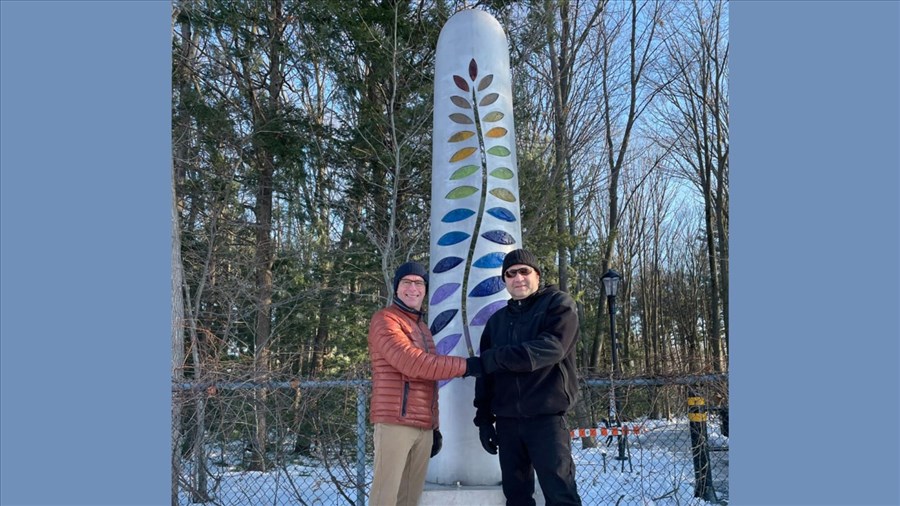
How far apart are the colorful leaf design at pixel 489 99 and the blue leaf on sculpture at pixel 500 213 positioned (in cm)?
73

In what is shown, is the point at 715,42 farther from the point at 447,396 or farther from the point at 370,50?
the point at 447,396

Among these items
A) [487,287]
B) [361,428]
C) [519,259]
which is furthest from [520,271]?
[361,428]

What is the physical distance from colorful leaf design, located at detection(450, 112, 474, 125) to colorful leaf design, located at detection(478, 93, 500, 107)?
128 millimetres

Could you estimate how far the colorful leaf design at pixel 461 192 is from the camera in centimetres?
439

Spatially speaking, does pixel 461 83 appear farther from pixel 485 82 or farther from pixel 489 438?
pixel 489 438

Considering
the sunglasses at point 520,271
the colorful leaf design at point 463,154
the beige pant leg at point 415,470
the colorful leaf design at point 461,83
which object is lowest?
the beige pant leg at point 415,470

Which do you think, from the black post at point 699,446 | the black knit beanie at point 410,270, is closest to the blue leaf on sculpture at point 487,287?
the black knit beanie at point 410,270

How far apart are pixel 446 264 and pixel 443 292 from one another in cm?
18

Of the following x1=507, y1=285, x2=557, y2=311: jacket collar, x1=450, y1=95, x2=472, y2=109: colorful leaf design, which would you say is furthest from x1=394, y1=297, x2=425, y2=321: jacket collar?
x1=450, y1=95, x2=472, y2=109: colorful leaf design

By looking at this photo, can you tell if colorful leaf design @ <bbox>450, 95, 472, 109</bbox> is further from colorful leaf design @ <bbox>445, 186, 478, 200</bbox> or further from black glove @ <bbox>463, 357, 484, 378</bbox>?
black glove @ <bbox>463, 357, 484, 378</bbox>

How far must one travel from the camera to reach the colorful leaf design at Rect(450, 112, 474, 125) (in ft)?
14.8

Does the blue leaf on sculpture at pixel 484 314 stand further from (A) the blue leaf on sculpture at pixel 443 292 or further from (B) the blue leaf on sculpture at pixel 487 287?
(A) the blue leaf on sculpture at pixel 443 292

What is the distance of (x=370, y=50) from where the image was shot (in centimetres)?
1046

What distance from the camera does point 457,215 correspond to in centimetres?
436
